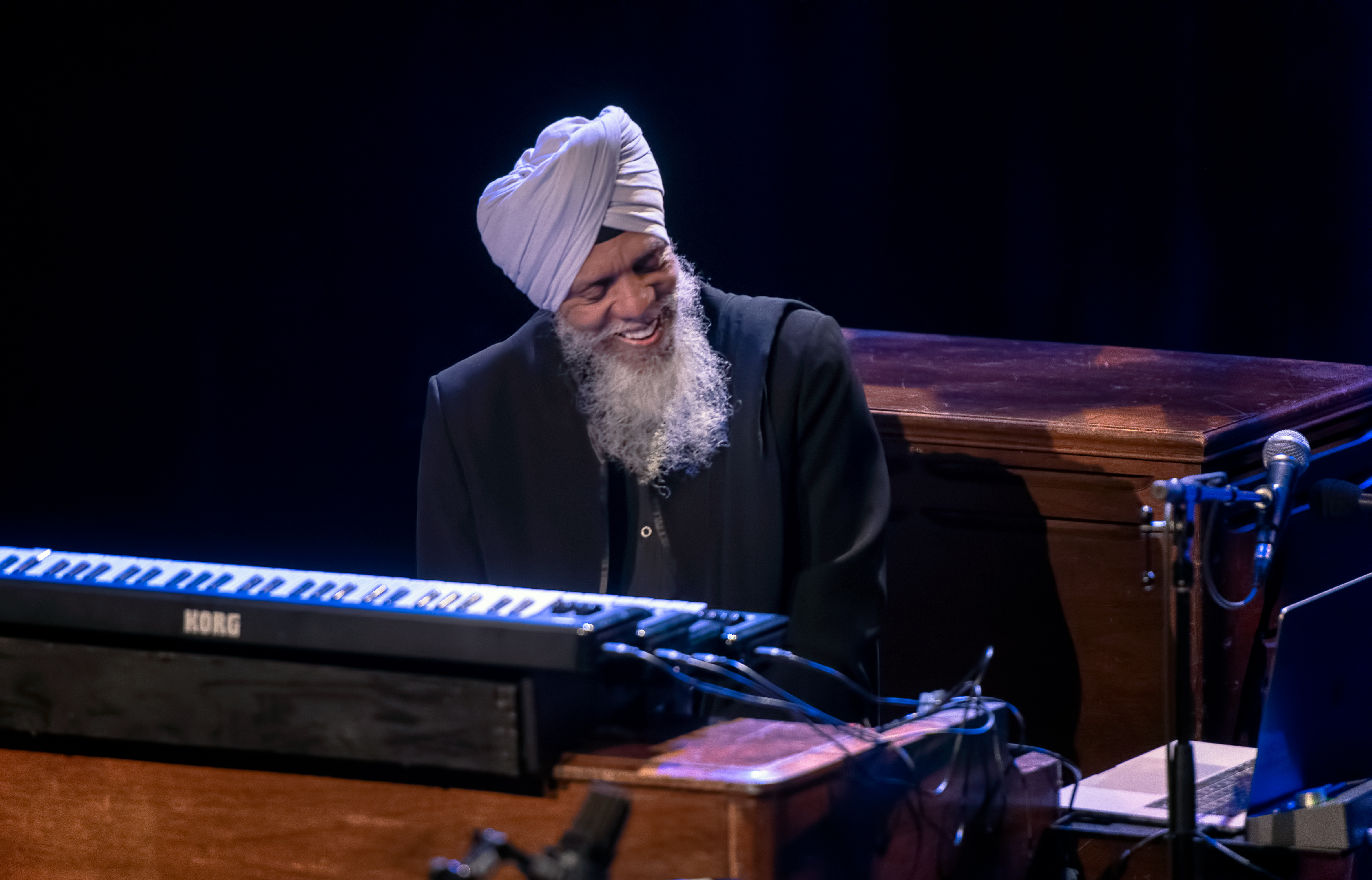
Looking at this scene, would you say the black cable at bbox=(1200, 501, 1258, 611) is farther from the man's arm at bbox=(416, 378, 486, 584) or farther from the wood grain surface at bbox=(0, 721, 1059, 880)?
the man's arm at bbox=(416, 378, 486, 584)

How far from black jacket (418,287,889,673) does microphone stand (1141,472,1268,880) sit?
0.77 metres

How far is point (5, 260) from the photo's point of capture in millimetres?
4664

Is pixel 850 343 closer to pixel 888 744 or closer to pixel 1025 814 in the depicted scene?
pixel 1025 814

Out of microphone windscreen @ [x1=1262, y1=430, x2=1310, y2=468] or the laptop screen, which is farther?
microphone windscreen @ [x1=1262, y1=430, x2=1310, y2=468]

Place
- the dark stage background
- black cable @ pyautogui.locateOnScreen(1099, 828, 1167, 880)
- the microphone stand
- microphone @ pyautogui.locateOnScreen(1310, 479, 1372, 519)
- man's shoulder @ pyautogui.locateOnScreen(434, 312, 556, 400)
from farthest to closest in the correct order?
the dark stage background < man's shoulder @ pyautogui.locateOnScreen(434, 312, 556, 400) < microphone @ pyautogui.locateOnScreen(1310, 479, 1372, 519) < black cable @ pyautogui.locateOnScreen(1099, 828, 1167, 880) < the microphone stand

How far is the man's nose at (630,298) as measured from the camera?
3.14 meters

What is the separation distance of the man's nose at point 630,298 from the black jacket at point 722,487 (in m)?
0.16

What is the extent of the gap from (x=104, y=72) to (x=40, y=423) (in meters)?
0.97

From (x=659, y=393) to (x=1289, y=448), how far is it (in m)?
1.16

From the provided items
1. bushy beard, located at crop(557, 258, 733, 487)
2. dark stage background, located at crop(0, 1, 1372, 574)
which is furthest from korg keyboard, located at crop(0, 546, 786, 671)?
dark stage background, located at crop(0, 1, 1372, 574)

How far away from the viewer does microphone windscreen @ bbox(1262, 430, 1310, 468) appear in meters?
2.41

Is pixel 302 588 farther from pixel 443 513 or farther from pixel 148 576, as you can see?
pixel 443 513

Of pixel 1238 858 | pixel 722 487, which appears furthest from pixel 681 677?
pixel 722 487

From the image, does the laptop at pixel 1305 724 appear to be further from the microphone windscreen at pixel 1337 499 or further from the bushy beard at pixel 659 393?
the bushy beard at pixel 659 393
